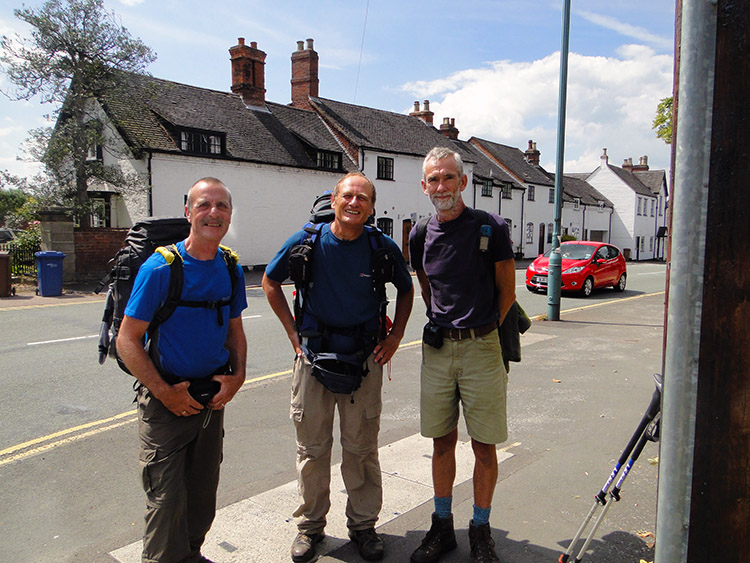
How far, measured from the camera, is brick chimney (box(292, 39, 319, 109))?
3216 centimetres

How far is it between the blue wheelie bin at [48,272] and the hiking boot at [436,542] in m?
15.3

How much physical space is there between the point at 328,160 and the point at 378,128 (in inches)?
233

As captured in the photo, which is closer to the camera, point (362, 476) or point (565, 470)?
point (362, 476)

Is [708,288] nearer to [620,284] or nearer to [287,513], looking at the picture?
[287,513]

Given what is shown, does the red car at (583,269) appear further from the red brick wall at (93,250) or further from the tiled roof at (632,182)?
the tiled roof at (632,182)

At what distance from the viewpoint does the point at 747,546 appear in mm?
1793

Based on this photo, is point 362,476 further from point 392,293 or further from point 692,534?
point 392,293

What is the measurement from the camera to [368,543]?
3.12 m

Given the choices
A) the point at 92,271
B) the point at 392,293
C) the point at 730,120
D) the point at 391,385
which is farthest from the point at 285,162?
the point at 730,120

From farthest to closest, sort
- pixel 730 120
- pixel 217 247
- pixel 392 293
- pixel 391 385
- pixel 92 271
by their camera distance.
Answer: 1. pixel 92 271
2. pixel 392 293
3. pixel 391 385
4. pixel 217 247
5. pixel 730 120

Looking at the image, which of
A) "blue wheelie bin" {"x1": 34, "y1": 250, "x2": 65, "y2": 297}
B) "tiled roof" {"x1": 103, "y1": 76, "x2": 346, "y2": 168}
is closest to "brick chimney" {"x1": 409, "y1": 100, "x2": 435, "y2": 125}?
"tiled roof" {"x1": 103, "y1": 76, "x2": 346, "y2": 168}

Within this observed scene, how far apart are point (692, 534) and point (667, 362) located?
0.59 meters

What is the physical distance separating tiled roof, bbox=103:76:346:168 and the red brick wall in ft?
13.3

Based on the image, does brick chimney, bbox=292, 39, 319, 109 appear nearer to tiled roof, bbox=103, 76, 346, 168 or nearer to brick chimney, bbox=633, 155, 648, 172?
tiled roof, bbox=103, 76, 346, 168
